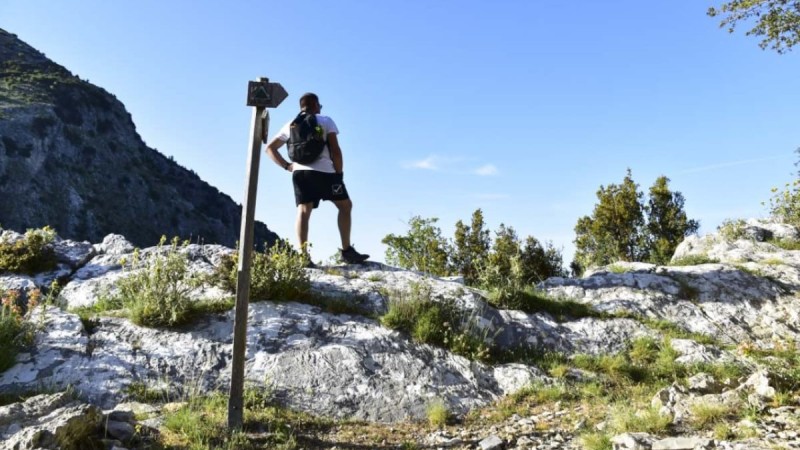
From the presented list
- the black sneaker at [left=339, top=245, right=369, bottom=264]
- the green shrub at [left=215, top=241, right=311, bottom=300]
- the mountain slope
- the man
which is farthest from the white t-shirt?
the mountain slope

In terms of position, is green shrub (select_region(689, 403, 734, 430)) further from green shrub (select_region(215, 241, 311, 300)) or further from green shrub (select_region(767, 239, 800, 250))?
green shrub (select_region(767, 239, 800, 250))

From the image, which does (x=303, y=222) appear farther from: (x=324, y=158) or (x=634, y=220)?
(x=634, y=220)

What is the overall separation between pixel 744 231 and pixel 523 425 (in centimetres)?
1174

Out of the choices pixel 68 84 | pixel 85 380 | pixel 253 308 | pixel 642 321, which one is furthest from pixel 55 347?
pixel 68 84

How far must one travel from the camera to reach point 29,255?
27.5 ft

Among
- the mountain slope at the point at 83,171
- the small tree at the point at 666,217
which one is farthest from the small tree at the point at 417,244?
the mountain slope at the point at 83,171

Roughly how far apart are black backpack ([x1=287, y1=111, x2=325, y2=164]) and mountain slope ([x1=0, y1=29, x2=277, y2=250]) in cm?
6822

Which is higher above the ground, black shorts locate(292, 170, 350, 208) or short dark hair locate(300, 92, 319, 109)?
short dark hair locate(300, 92, 319, 109)

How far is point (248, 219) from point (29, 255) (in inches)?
226

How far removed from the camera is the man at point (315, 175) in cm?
814

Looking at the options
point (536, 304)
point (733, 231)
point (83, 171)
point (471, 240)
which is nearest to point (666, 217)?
point (471, 240)

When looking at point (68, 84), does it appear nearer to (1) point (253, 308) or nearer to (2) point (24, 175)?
(2) point (24, 175)

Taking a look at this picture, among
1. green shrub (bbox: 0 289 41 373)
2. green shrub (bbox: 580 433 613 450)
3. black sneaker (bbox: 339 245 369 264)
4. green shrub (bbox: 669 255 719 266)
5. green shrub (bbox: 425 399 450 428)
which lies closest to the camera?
green shrub (bbox: 580 433 613 450)

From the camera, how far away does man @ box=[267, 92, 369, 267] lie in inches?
320
